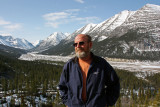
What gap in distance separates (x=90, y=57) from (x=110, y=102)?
5.15 ft

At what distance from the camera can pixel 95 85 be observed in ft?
15.4

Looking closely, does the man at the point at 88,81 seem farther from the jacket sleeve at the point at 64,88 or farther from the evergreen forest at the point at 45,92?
the evergreen forest at the point at 45,92

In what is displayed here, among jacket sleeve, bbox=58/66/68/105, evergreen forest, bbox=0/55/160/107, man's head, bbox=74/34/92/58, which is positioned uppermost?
man's head, bbox=74/34/92/58

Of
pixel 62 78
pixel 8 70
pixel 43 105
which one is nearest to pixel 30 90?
pixel 43 105

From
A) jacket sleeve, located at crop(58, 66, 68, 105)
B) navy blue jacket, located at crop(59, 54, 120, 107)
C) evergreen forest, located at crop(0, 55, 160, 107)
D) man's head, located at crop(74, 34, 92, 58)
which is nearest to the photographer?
navy blue jacket, located at crop(59, 54, 120, 107)

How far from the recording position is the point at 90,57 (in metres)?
5.04

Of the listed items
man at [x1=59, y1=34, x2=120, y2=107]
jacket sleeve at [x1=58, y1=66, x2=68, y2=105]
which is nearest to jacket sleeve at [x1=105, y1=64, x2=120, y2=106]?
man at [x1=59, y1=34, x2=120, y2=107]

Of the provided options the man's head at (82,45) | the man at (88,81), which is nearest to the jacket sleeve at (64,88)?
the man at (88,81)

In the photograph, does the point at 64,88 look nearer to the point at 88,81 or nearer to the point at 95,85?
the point at 88,81

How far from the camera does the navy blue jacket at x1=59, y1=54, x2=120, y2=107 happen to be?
184 inches

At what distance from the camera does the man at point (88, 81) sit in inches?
184

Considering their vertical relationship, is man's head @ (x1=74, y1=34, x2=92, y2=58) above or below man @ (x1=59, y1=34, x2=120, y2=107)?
above

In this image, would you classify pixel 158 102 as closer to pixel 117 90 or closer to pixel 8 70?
pixel 117 90

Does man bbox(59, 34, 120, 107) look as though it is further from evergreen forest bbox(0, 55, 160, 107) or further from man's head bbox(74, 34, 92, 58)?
evergreen forest bbox(0, 55, 160, 107)
